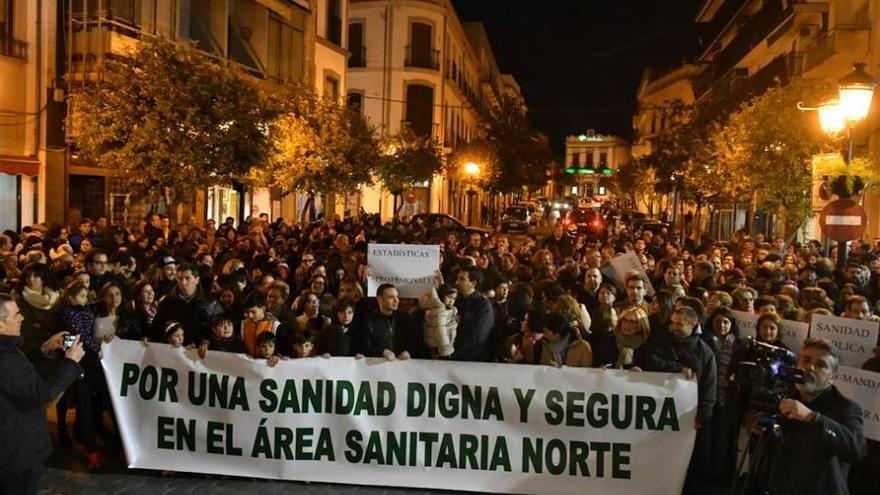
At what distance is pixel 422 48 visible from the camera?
4519 cm

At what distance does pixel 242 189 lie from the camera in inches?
835

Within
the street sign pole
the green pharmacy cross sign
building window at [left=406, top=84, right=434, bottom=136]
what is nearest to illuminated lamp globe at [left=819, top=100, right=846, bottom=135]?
the street sign pole

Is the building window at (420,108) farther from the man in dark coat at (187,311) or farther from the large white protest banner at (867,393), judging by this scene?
the large white protest banner at (867,393)

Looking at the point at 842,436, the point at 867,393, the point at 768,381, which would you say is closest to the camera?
the point at 842,436

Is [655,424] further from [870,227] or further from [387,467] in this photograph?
[870,227]

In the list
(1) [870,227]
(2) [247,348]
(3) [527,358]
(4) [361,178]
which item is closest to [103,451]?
(2) [247,348]

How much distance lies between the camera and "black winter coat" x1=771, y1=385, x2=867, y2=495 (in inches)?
166

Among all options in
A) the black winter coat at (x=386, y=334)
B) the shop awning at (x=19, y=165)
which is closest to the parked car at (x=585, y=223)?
the shop awning at (x=19, y=165)

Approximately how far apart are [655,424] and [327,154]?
1873 cm

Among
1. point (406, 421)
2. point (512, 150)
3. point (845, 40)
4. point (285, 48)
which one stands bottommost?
point (406, 421)

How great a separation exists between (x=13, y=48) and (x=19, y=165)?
106 inches

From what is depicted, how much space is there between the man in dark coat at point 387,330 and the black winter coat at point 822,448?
127 inches

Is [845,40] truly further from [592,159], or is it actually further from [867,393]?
[592,159]

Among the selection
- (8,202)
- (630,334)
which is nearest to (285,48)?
(8,202)
